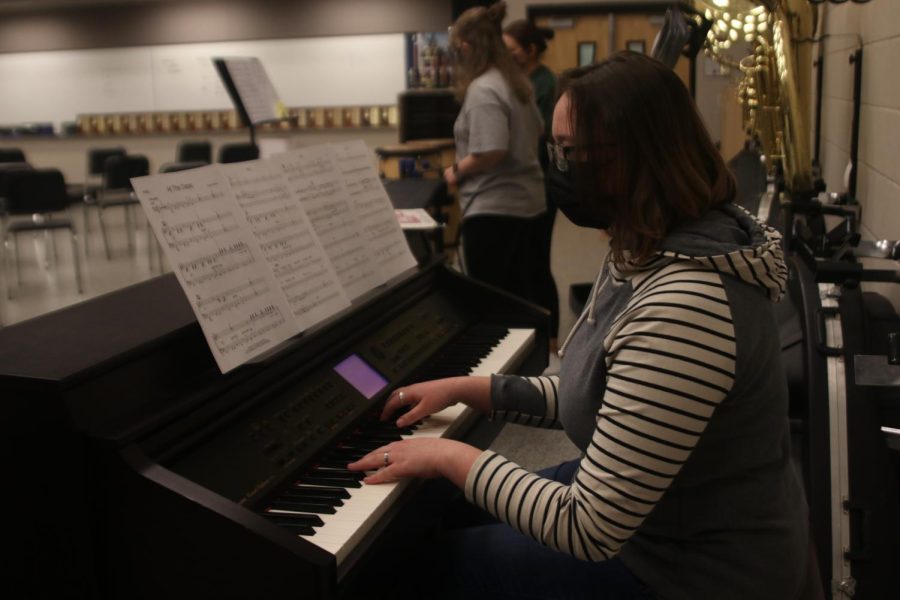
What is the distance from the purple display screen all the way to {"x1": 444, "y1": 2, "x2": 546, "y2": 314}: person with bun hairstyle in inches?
75.8

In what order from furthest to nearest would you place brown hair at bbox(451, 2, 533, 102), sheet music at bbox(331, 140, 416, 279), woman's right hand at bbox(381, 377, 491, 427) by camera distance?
brown hair at bbox(451, 2, 533, 102) → sheet music at bbox(331, 140, 416, 279) → woman's right hand at bbox(381, 377, 491, 427)

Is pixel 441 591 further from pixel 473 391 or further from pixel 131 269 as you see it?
pixel 131 269

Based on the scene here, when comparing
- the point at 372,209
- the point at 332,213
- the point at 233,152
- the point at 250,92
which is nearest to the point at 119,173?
the point at 233,152

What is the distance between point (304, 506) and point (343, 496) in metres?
0.07

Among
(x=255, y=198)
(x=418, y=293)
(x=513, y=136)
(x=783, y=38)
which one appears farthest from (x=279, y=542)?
(x=513, y=136)

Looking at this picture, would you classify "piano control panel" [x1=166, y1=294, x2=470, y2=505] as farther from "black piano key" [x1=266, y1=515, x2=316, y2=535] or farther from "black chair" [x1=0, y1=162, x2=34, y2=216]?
"black chair" [x1=0, y1=162, x2=34, y2=216]

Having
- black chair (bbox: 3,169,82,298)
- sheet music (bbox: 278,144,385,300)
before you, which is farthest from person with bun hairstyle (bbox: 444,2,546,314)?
black chair (bbox: 3,169,82,298)

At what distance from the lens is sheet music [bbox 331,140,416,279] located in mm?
1981

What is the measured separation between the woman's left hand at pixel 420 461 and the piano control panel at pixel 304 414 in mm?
121

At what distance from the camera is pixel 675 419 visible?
1.13 m

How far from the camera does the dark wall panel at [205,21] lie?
10.9m

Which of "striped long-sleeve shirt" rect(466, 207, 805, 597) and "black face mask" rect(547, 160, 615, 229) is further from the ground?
"black face mask" rect(547, 160, 615, 229)

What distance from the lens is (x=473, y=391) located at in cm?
169

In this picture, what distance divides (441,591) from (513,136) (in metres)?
2.48
